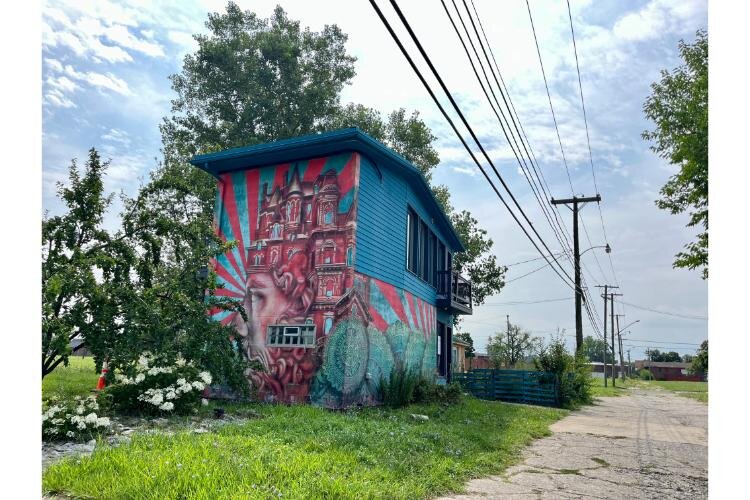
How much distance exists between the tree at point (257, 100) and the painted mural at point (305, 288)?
13.8 metres

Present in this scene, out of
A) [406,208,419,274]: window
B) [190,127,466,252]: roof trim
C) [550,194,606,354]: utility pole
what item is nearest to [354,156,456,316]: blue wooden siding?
[406,208,419,274]: window

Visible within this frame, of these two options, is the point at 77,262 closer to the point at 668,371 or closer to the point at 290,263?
the point at 290,263

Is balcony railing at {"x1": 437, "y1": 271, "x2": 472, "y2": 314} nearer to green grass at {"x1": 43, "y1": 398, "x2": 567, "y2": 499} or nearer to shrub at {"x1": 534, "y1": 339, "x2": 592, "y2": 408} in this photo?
shrub at {"x1": 534, "y1": 339, "x2": 592, "y2": 408}

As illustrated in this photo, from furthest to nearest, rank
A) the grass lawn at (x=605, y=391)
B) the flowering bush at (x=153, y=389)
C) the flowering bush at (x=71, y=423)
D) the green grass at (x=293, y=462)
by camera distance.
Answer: the grass lawn at (x=605, y=391) → the flowering bush at (x=153, y=389) → the flowering bush at (x=71, y=423) → the green grass at (x=293, y=462)

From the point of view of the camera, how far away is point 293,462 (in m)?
5.30

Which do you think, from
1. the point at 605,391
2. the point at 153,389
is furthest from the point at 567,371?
the point at 605,391

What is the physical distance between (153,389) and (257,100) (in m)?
20.6

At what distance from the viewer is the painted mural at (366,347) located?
36.4ft

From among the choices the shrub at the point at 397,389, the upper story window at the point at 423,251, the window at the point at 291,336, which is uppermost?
the upper story window at the point at 423,251

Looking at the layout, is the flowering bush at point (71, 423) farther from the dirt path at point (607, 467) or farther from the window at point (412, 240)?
the window at point (412, 240)

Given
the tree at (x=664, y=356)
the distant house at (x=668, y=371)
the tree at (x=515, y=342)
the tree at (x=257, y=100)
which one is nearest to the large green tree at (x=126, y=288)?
the tree at (x=257, y=100)

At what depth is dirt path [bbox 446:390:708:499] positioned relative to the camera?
582 cm

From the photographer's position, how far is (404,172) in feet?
47.1

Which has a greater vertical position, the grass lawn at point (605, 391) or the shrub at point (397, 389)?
the shrub at point (397, 389)
